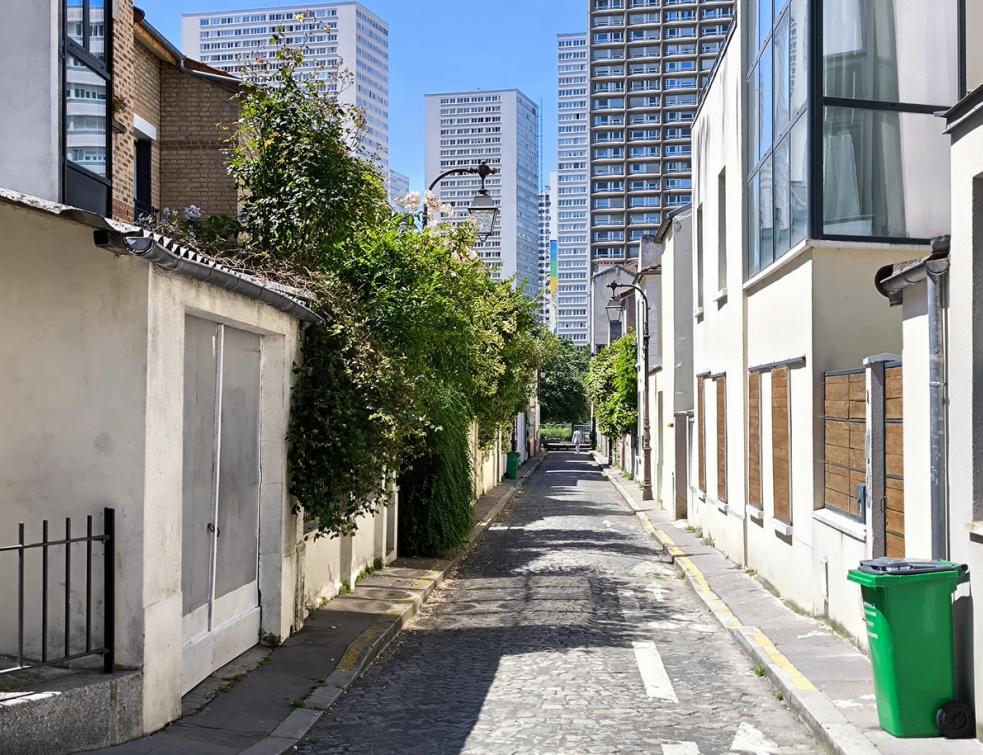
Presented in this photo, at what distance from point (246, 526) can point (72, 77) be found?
5.44m

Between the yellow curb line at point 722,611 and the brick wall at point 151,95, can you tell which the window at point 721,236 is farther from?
the brick wall at point 151,95

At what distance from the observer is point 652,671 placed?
30.1ft

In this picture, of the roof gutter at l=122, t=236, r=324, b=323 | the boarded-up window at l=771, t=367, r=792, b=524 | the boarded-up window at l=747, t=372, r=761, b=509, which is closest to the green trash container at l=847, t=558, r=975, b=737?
the roof gutter at l=122, t=236, r=324, b=323

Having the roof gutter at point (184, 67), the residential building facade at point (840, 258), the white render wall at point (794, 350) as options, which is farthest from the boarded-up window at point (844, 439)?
the roof gutter at point (184, 67)

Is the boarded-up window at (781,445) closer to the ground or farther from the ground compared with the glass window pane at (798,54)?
closer to the ground

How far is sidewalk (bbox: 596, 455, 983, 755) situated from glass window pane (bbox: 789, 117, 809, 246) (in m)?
3.90

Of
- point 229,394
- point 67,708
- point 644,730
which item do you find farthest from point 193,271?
point 644,730

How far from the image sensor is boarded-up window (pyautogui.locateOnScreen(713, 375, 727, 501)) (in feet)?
56.1

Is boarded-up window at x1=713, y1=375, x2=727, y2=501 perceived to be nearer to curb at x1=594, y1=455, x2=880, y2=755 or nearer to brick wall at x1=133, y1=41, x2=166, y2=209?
curb at x1=594, y1=455, x2=880, y2=755

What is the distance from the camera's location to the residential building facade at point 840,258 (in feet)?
31.0

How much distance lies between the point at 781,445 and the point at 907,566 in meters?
6.10

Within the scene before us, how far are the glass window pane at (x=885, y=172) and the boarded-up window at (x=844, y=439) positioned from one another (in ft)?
5.58

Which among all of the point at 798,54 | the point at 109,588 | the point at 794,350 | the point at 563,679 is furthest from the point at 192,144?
the point at 109,588

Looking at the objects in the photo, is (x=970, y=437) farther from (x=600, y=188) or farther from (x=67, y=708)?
(x=600, y=188)
